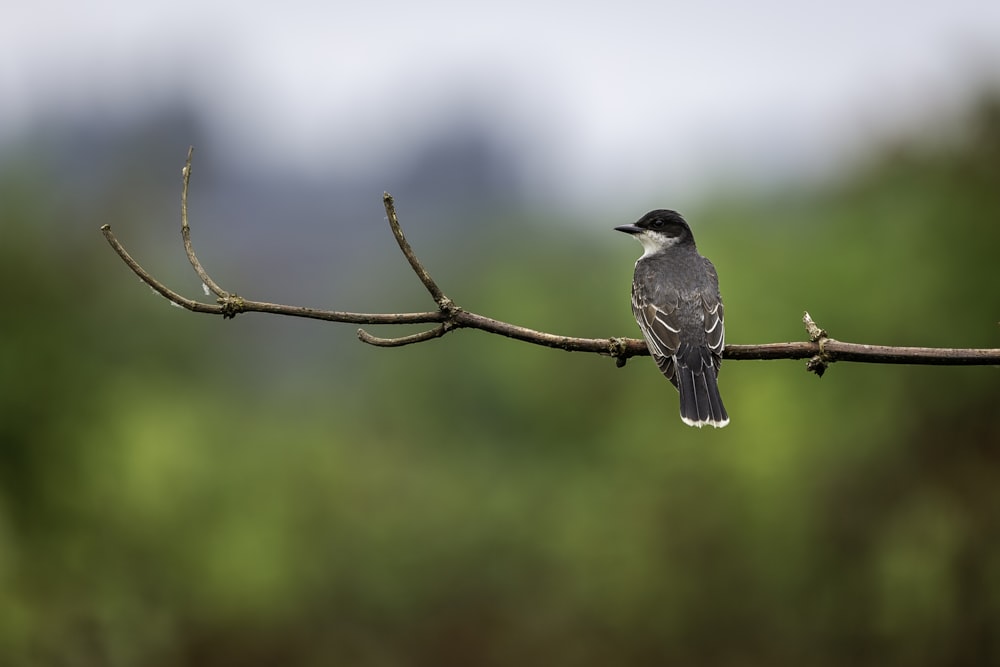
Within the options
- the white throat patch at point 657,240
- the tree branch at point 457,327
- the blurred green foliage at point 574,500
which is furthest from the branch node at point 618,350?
the blurred green foliage at point 574,500

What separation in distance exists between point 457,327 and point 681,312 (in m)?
3.94

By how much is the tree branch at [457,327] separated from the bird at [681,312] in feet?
6.72

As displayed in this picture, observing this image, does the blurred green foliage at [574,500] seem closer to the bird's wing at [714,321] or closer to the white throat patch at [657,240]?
the white throat patch at [657,240]

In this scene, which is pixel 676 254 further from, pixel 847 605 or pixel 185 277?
pixel 185 277

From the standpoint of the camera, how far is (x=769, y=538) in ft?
94.8

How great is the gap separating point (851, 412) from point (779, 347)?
28.7 metres

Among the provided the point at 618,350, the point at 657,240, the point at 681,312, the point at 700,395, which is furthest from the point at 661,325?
the point at 618,350

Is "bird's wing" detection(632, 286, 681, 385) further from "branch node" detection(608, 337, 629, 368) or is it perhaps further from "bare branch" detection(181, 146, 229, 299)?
"bare branch" detection(181, 146, 229, 299)

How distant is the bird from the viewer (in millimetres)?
6688

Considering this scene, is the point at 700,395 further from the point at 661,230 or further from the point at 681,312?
the point at 661,230

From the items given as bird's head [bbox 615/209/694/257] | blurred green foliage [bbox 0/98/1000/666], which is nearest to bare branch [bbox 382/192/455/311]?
bird's head [bbox 615/209/694/257]

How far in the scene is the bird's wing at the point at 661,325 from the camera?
6836 millimetres

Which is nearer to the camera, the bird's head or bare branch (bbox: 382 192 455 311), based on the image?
bare branch (bbox: 382 192 455 311)

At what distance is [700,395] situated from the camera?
22.2 ft
